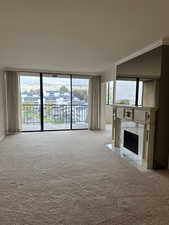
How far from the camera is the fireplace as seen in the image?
340 cm

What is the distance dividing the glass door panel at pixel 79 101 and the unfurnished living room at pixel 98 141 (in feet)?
7.61

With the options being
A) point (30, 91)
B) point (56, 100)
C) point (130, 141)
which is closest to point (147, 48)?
point (130, 141)

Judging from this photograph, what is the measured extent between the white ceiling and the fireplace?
1.97 m

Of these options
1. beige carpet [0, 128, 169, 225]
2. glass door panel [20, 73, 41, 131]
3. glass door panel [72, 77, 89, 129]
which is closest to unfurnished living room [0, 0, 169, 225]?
beige carpet [0, 128, 169, 225]

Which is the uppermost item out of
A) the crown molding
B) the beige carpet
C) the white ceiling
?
the white ceiling

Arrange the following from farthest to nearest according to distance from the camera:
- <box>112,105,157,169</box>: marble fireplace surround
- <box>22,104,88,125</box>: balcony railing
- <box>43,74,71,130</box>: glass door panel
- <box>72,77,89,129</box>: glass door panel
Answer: <box>22,104,88,125</box>: balcony railing, <box>72,77,89,129</box>: glass door panel, <box>43,74,71,130</box>: glass door panel, <box>112,105,157,169</box>: marble fireplace surround

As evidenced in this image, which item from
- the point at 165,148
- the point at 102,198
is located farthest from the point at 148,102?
the point at 102,198

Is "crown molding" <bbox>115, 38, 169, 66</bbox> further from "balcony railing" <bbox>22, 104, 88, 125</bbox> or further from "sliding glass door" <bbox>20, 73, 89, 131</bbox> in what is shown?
"balcony railing" <bbox>22, 104, 88, 125</bbox>

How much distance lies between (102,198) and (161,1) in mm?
2441

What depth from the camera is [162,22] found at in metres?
2.04

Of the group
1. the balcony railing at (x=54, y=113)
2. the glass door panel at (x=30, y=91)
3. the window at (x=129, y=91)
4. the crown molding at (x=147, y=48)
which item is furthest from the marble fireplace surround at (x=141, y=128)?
the glass door panel at (x=30, y=91)

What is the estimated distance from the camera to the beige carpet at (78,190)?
5.27 ft

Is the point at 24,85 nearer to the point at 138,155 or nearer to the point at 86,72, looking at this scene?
the point at 86,72

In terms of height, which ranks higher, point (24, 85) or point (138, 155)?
point (24, 85)
